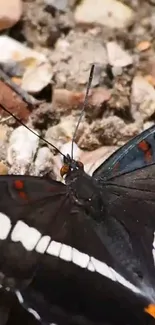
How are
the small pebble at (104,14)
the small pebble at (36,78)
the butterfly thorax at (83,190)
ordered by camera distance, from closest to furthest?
the butterfly thorax at (83,190) < the small pebble at (36,78) < the small pebble at (104,14)

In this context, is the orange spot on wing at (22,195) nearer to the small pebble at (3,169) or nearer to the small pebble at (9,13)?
the small pebble at (3,169)

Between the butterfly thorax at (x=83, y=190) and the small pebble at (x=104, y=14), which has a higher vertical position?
the small pebble at (x=104, y=14)

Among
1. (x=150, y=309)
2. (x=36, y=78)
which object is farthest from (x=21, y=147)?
(x=150, y=309)

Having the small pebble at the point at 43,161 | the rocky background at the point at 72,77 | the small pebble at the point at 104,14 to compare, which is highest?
the small pebble at the point at 104,14

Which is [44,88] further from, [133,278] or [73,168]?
[133,278]

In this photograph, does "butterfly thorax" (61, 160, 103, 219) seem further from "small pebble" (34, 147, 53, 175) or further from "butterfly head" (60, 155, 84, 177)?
"small pebble" (34, 147, 53, 175)

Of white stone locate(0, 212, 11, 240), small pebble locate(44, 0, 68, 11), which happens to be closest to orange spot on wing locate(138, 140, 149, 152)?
white stone locate(0, 212, 11, 240)

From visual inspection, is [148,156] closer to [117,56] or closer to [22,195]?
[22,195]

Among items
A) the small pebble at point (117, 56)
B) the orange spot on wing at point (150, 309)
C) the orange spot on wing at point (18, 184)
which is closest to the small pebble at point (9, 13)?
the small pebble at point (117, 56)
